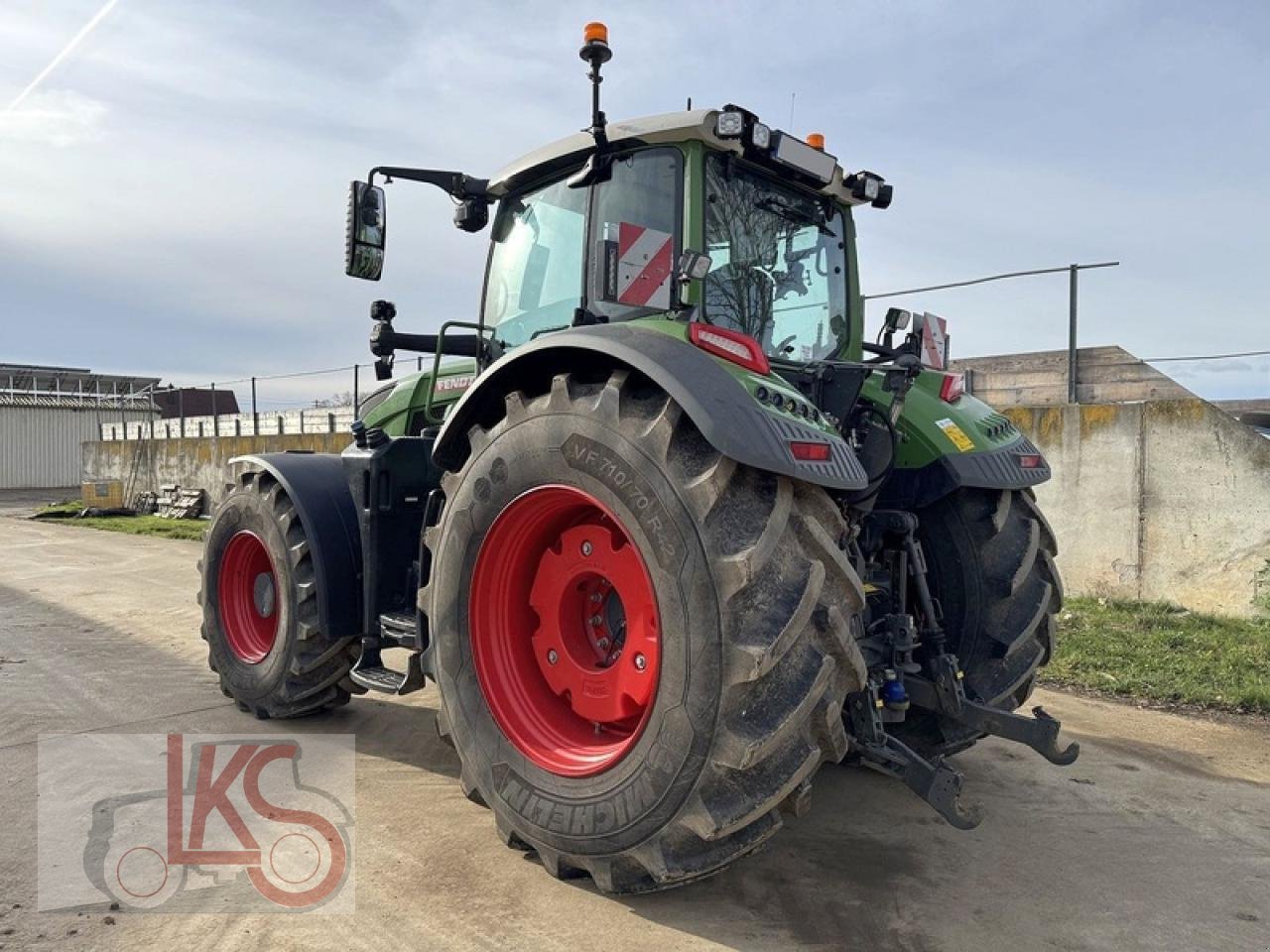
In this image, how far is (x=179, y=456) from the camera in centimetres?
1970

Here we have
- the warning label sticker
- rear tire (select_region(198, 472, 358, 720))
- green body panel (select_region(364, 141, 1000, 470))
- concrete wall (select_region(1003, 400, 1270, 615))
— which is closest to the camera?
green body panel (select_region(364, 141, 1000, 470))

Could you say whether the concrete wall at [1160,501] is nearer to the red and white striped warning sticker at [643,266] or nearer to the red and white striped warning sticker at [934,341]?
the red and white striped warning sticker at [934,341]

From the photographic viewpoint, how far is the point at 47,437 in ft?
105

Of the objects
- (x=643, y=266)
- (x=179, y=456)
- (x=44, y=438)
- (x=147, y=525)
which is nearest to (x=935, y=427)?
(x=643, y=266)

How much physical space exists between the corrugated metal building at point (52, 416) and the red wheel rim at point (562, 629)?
31.3 meters

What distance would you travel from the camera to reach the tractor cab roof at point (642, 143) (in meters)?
3.29

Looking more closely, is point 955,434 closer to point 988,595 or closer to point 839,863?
point 988,595

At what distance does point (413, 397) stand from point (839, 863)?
2962 millimetres

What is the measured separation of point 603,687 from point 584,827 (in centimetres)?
44

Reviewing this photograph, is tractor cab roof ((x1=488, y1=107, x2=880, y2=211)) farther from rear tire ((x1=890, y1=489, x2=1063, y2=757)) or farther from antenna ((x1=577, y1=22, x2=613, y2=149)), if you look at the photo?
rear tire ((x1=890, y1=489, x2=1063, y2=757))

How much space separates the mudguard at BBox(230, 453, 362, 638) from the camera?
4.15 metres

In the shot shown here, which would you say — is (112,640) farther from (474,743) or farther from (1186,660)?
(1186,660)

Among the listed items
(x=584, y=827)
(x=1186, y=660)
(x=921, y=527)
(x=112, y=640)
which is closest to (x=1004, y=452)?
(x=921, y=527)

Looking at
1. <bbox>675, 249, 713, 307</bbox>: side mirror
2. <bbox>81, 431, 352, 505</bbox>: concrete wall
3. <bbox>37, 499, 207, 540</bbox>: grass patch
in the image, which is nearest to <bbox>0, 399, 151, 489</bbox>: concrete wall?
<bbox>81, 431, 352, 505</bbox>: concrete wall
